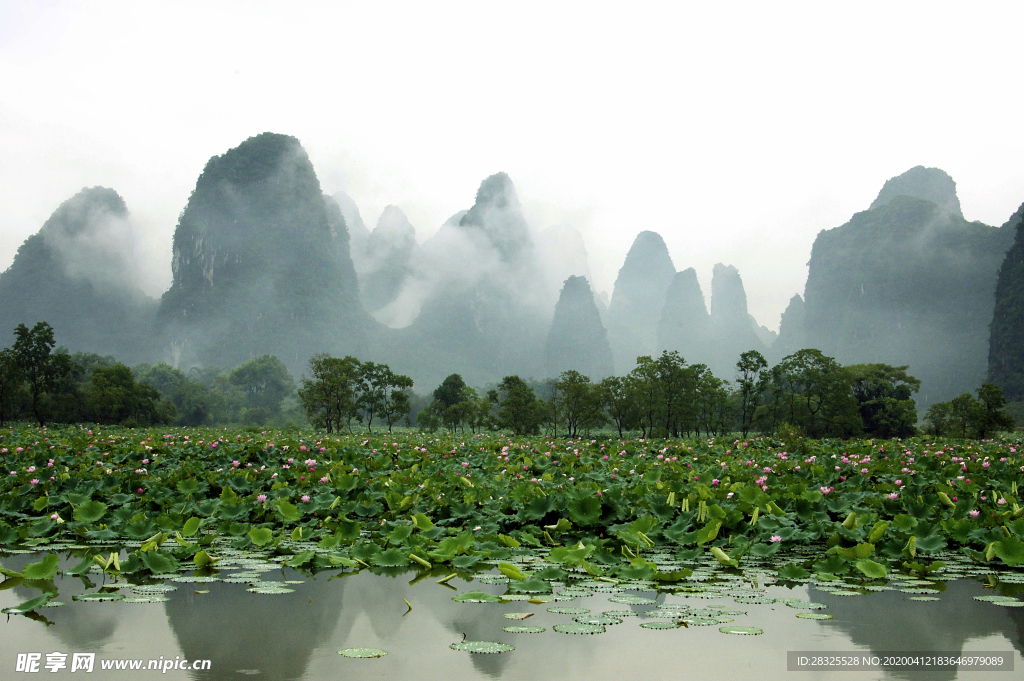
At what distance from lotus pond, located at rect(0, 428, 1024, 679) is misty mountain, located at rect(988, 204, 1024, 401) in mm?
119594

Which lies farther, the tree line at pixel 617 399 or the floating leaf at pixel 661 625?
the tree line at pixel 617 399

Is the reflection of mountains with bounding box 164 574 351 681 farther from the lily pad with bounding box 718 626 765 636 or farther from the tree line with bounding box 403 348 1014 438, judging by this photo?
the tree line with bounding box 403 348 1014 438

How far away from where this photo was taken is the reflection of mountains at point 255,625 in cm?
267

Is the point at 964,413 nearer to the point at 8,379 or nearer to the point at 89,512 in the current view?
the point at 89,512

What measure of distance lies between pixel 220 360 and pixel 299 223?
4978cm

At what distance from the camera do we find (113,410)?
4966 cm

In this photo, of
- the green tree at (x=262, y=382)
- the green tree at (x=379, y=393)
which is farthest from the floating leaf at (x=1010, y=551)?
the green tree at (x=262, y=382)

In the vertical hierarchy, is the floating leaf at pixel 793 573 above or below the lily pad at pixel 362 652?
above

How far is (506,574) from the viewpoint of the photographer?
3.89 metres

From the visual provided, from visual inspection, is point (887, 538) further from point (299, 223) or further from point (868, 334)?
point (299, 223)

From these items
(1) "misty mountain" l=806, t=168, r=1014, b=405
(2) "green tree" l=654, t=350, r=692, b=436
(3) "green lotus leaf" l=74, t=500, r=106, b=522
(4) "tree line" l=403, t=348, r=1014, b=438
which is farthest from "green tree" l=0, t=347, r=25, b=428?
(1) "misty mountain" l=806, t=168, r=1014, b=405

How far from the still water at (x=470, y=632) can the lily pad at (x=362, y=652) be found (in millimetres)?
26

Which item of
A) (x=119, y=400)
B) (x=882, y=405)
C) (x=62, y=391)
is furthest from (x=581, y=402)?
(x=62, y=391)

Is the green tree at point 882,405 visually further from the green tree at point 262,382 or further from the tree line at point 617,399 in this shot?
the green tree at point 262,382
